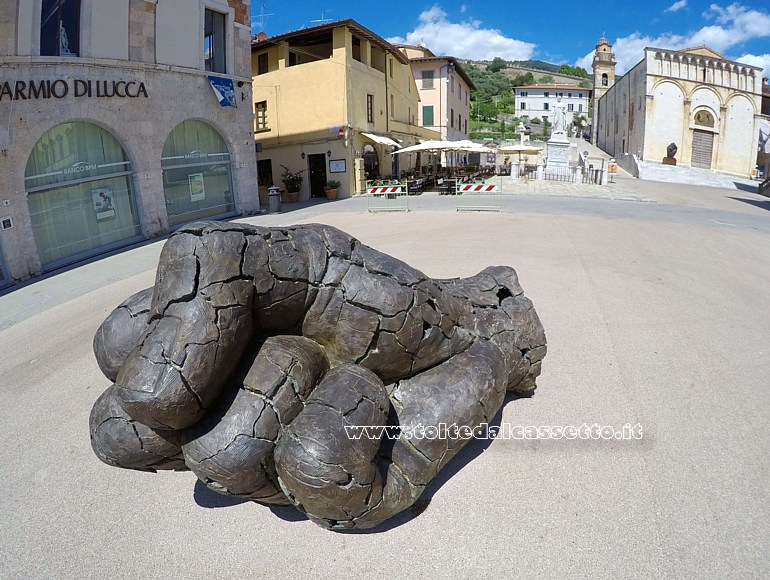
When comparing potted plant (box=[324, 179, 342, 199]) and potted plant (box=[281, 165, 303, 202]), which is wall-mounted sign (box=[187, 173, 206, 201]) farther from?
potted plant (box=[324, 179, 342, 199])

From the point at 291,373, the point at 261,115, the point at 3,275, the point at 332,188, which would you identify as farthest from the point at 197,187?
the point at 291,373

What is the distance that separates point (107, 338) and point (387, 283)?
5.89 ft

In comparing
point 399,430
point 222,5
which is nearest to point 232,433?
point 399,430

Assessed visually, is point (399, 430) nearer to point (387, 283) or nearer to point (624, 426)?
point (387, 283)

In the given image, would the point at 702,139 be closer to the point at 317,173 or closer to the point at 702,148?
the point at 702,148

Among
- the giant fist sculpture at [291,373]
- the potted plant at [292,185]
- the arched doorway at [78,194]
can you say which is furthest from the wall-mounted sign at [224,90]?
the giant fist sculpture at [291,373]

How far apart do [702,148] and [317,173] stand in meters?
31.4

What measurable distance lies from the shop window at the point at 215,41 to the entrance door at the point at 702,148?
1420 inches

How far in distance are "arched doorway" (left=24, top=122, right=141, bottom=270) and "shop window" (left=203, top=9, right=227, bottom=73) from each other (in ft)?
15.0

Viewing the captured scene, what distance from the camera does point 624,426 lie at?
400cm

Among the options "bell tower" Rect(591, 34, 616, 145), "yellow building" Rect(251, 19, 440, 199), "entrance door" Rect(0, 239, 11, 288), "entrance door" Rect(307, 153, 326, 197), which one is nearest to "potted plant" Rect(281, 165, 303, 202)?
"yellow building" Rect(251, 19, 440, 199)

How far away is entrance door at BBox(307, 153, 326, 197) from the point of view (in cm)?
2347

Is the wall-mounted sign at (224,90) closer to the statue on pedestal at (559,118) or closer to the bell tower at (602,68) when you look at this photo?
the statue on pedestal at (559,118)

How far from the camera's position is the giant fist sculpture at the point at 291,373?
8.28ft
